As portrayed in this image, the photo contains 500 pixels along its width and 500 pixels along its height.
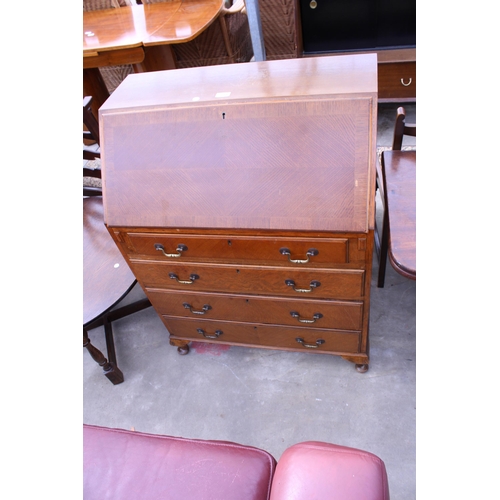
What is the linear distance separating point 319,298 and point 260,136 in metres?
0.68

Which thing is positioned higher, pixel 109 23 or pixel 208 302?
pixel 109 23

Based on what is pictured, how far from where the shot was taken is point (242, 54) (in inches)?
145

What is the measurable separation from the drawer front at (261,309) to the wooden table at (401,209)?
0.24m

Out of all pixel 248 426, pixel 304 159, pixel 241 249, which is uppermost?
pixel 304 159

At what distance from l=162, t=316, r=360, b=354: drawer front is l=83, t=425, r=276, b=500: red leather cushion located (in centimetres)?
66

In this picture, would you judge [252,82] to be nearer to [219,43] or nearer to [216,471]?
[216,471]

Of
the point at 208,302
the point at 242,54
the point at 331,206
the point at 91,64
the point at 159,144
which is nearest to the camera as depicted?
the point at 331,206

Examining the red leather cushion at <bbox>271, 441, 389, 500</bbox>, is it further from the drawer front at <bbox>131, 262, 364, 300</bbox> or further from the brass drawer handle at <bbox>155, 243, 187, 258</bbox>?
the brass drawer handle at <bbox>155, 243, 187, 258</bbox>

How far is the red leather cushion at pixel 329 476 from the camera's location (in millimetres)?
885

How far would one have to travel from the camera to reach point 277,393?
1922 millimetres

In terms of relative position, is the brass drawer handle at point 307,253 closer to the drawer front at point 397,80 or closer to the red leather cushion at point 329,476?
the red leather cushion at point 329,476
